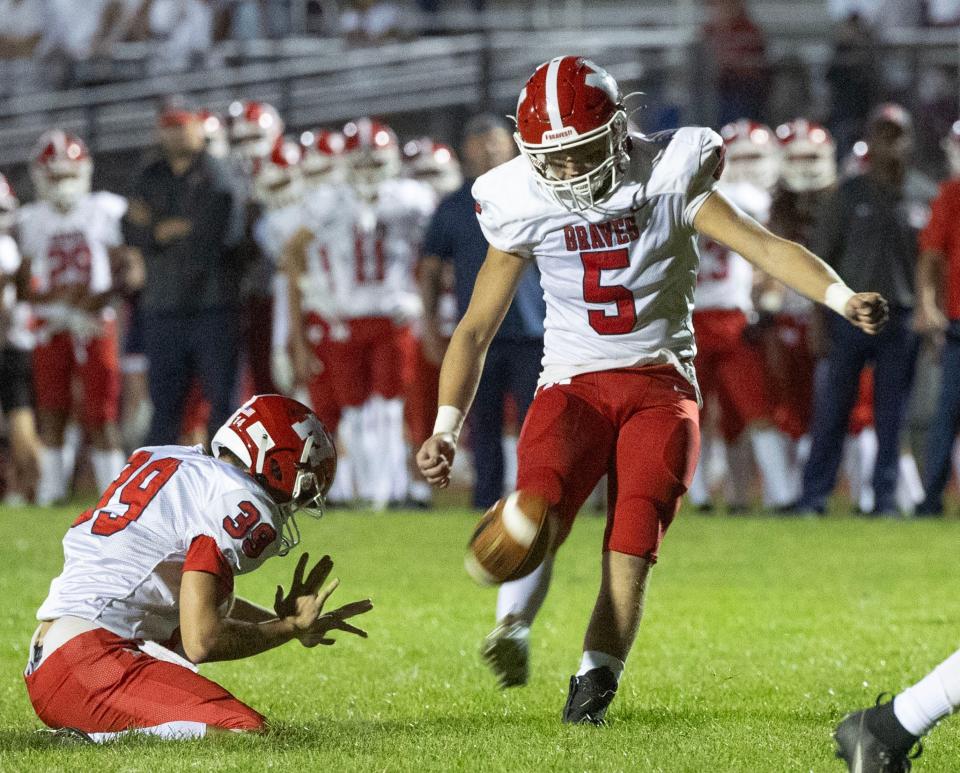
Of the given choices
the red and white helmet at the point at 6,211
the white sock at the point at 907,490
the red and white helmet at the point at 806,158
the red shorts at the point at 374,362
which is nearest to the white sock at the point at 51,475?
the red and white helmet at the point at 6,211

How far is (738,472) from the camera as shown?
11867 millimetres

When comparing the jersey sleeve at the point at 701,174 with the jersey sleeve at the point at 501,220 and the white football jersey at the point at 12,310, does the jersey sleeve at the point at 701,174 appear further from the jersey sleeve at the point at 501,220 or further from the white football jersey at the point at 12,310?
the white football jersey at the point at 12,310

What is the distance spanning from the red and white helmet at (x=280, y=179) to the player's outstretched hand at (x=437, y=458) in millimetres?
7934

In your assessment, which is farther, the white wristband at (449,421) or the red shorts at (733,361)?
the red shorts at (733,361)

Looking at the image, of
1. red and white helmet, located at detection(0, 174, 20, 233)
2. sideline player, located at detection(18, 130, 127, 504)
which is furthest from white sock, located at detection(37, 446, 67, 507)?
red and white helmet, located at detection(0, 174, 20, 233)

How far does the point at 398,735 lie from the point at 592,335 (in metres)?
1.25

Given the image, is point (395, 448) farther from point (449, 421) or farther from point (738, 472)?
point (449, 421)

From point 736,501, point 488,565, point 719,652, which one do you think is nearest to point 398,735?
point 488,565

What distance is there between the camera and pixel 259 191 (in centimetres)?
1280

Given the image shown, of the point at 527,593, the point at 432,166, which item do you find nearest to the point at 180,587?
the point at 527,593

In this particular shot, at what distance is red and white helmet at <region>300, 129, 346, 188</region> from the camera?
12.4 meters

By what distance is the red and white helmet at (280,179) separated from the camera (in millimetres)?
12602

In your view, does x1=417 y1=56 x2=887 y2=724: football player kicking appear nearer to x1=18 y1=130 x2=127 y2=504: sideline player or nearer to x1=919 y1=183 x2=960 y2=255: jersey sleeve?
x1=919 y1=183 x2=960 y2=255: jersey sleeve

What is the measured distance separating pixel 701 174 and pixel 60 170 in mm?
8150
